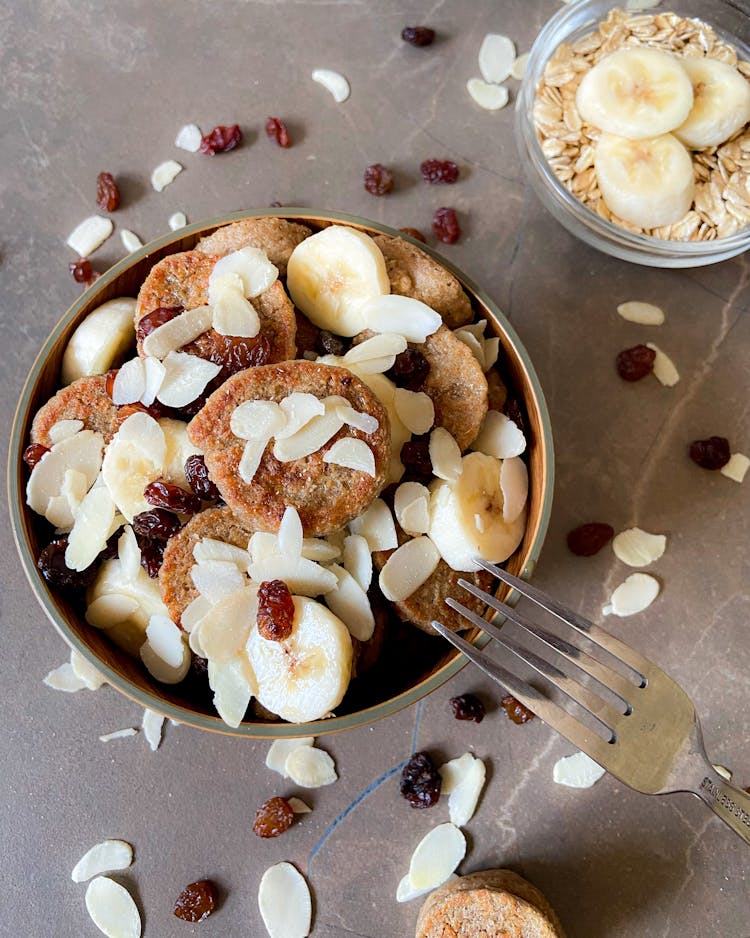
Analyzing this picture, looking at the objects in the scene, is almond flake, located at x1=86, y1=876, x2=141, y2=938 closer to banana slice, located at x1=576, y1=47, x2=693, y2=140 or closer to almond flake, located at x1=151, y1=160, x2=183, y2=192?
almond flake, located at x1=151, y1=160, x2=183, y2=192

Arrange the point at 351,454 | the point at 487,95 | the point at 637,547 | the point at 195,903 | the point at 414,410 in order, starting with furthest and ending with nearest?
the point at 487,95 < the point at 637,547 < the point at 195,903 < the point at 414,410 < the point at 351,454

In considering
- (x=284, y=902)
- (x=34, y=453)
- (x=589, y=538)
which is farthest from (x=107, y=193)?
(x=284, y=902)

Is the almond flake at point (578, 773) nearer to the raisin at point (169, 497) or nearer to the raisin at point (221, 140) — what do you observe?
the raisin at point (169, 497)

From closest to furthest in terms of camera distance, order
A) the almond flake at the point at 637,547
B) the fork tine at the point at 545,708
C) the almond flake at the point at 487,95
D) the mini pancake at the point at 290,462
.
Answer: the mini pancake at the point at 290,462 → the fork tine at the point at 545,708 → the almond flake at the point at 637,547 → the almond flake at the point at 487,95

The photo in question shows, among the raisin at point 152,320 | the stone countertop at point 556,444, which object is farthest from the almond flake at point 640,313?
the raisin at point 152,320

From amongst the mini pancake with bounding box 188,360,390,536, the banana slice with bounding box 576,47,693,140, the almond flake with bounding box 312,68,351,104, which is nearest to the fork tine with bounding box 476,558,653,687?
the mini pancake with bounding box 188,360,390,536

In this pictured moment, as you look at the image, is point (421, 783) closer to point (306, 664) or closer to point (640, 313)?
point (306, 664)
